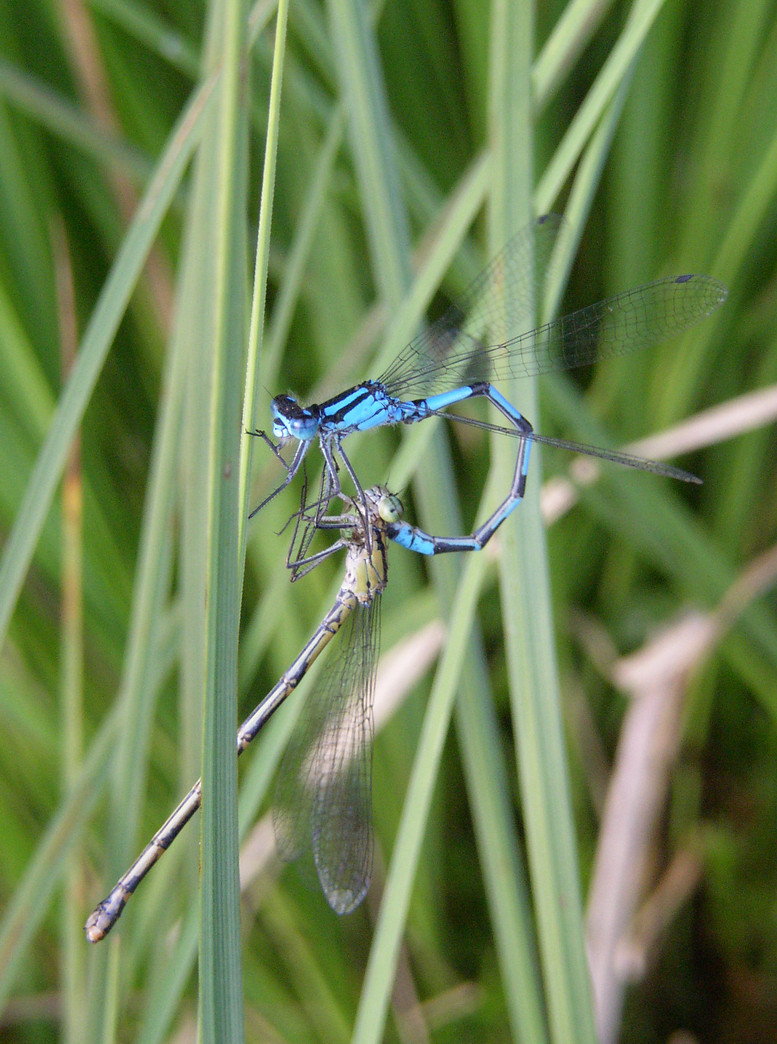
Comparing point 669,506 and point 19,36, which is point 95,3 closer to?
point 19,36

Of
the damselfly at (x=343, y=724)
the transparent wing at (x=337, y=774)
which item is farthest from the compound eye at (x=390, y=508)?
the transparent wing at (x=337, y=774)

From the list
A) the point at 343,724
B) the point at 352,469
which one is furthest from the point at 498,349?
the point at 343,724

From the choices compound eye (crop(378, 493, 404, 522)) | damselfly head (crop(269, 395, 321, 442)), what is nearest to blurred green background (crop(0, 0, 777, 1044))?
compound eye (crop(378, 493, 404, 522))

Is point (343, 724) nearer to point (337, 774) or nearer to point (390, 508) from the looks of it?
point (337, 774)

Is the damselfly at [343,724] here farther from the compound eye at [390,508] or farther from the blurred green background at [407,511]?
the blurred green background at [407,511]

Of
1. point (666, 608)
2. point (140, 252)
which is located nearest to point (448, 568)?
point (140, 252)

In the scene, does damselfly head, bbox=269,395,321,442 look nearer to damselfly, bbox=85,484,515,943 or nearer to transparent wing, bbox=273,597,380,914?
damselfly, bbox=85,484,515,943
